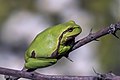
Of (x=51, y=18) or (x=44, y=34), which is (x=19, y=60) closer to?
(x=51, y=18)

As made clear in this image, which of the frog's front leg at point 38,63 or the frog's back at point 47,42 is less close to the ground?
the frog's back at point 47,42

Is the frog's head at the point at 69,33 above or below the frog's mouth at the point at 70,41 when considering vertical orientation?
above

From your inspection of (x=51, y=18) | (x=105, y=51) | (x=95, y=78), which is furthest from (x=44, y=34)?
(x=51, y=18)

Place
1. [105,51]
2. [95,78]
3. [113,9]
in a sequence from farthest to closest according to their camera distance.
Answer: [113,9], [105,51], [95,78]
